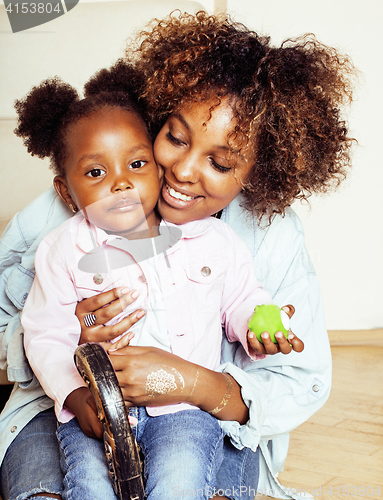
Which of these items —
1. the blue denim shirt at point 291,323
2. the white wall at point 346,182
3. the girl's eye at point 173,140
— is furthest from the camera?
the white wall at point 346,182

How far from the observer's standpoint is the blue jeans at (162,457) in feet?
2.91

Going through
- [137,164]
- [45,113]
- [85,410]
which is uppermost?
[45,113]

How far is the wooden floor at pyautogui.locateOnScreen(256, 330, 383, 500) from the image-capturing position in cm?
144

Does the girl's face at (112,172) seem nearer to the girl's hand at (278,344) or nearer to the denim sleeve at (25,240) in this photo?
the denim sleeve at (25,240)

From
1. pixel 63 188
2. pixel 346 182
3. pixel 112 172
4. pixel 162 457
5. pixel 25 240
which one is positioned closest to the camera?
pixel 162 457

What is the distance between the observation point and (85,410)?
938 millimetres

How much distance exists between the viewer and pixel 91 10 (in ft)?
6.34

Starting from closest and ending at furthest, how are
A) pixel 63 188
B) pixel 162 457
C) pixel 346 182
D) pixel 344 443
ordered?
pixel 162 457
pixel 63 188
pixel 344 443
pixel 346 182

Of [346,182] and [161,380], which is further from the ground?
[161,380]

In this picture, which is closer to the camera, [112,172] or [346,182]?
[112,172]

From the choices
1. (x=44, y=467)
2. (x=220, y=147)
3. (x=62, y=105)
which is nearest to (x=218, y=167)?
(x=220, y=147)

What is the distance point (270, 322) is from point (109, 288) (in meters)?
0.34

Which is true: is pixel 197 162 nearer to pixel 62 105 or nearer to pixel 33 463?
pixel 62 105

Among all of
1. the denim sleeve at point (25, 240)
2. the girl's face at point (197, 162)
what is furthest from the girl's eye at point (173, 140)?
the denim sleeve at point (25, 240)
